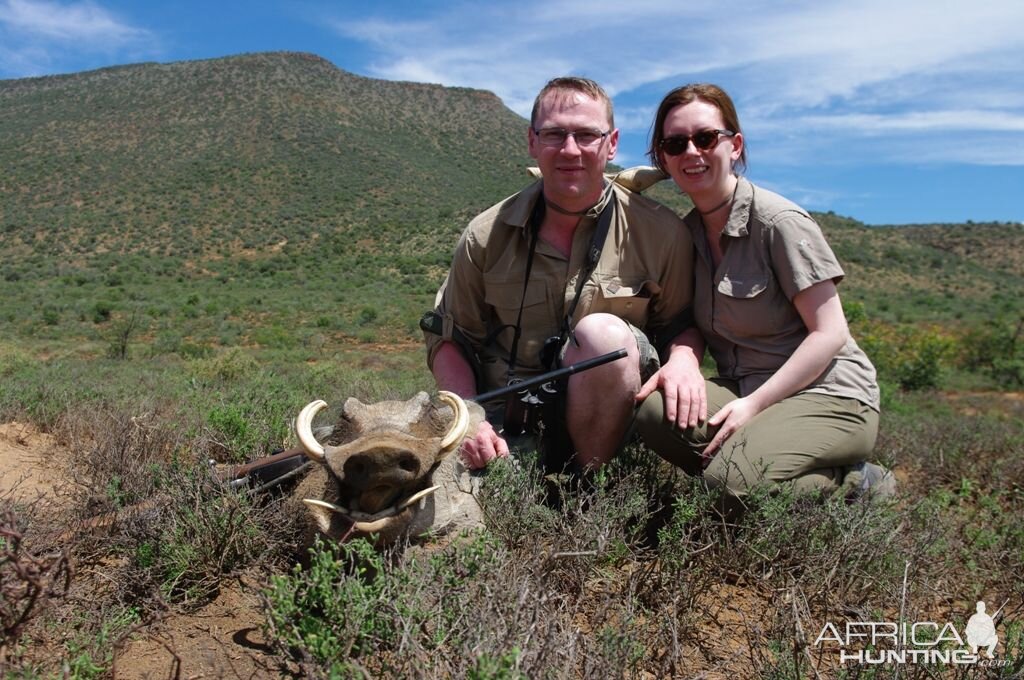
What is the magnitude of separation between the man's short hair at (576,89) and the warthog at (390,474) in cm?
157

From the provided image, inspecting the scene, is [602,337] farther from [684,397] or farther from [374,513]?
[374,513]

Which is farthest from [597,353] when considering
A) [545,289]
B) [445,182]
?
[445,182]

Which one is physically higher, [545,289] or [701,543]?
[545,289]

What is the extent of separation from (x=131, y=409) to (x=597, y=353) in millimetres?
3418

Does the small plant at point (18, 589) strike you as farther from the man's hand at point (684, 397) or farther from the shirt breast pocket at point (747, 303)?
the shirt breast pocket at point (747, 303)

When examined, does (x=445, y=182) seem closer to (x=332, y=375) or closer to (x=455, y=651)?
(x=332, y=375)

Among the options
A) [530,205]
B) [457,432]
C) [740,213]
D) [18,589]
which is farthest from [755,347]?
[18,589]

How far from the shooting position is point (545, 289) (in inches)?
152

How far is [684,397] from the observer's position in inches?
130

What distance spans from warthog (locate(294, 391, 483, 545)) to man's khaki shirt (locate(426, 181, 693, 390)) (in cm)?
86

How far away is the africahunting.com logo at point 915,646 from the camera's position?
220 centimetres

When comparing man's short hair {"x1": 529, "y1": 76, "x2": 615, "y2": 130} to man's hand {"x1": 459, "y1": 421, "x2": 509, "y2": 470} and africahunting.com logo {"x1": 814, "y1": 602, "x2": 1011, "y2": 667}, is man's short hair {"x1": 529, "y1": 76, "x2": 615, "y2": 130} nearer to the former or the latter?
man's hand {"x1": 459, "y1": 421, "x2": 509, "y2": 470}

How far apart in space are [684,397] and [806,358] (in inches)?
22.4

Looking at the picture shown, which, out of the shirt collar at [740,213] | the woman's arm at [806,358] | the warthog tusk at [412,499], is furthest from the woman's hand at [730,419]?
the warthog tusk at [412,499]
